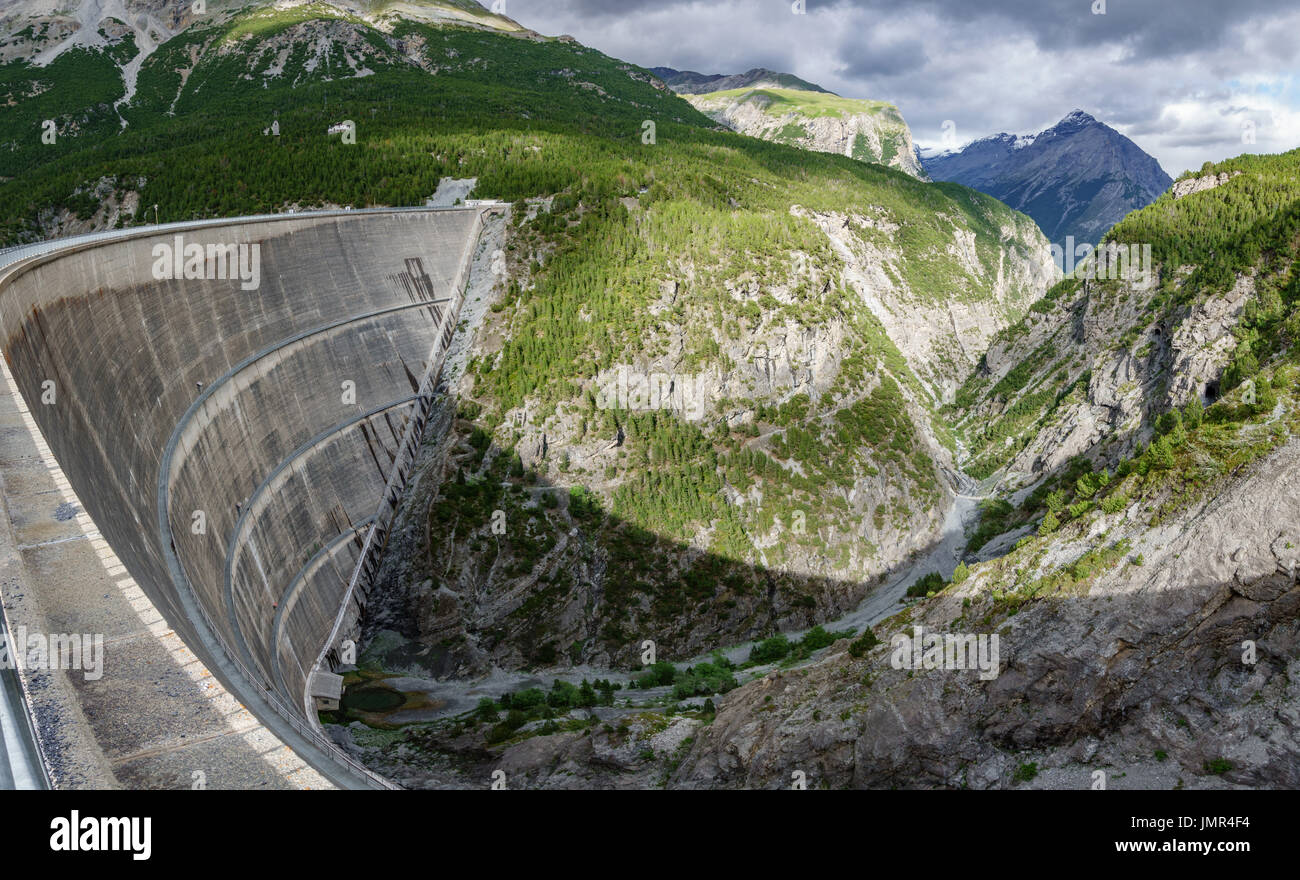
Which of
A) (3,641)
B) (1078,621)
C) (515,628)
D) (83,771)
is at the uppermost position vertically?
(3,641)

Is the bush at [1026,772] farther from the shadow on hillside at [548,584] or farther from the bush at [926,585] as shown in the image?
the shadow on hillside at [548,584]

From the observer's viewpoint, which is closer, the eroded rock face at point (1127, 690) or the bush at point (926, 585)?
the eroded rock face at point (1127, 690)

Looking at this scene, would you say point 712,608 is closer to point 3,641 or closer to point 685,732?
point 685,732

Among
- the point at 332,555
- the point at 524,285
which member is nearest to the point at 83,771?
the point at 332,555

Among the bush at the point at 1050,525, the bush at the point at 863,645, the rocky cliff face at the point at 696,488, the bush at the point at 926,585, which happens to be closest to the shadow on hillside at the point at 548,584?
the rocky cliff face at the point at 696,488

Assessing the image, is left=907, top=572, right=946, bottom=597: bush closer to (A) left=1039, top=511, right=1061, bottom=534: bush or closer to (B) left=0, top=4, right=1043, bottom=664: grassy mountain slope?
(B) left=0, top=4, right=1043, bottom=664: grassy mountain slope

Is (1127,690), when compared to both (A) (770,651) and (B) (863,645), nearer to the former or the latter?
(B) (863,645)

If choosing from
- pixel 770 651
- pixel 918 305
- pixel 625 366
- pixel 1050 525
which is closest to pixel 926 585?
pixel 770 651
